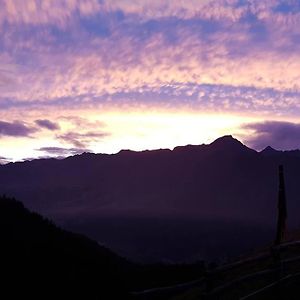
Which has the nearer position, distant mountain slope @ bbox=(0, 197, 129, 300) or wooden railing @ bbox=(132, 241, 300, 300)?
wooden railing @ bbox=(132, 241, 300, 300)

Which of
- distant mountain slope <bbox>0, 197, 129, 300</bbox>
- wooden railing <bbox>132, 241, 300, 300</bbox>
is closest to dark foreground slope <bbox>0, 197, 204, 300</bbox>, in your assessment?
distant mountain slope <bbox>0, 197, 129, 300</bbox>

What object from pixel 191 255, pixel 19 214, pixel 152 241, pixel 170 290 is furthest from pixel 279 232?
pixel 152 241

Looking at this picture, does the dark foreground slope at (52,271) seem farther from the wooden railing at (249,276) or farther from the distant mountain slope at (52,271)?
the wooden railing at (249,276)

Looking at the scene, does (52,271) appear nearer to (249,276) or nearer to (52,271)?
(52,271)

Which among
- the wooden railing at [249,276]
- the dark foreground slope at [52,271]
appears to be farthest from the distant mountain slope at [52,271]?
the wooden railing at [249,276]

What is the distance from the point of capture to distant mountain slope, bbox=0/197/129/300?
53.3ft

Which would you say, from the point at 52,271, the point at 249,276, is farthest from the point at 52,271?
the point at 249,276

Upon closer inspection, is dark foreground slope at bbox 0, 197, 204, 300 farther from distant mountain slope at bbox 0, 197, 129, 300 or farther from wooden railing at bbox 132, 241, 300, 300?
wooden railing at bbox 132, 241, 300, 300

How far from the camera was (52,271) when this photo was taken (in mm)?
17609

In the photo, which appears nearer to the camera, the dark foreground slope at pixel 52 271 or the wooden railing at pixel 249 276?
the wooden railing at pixel 249 276

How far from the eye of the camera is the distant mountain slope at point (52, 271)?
16.2m

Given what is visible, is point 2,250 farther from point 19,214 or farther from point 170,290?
point 19,214

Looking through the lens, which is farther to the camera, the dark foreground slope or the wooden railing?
the dark foreground slope

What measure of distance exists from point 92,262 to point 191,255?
4162 inches
